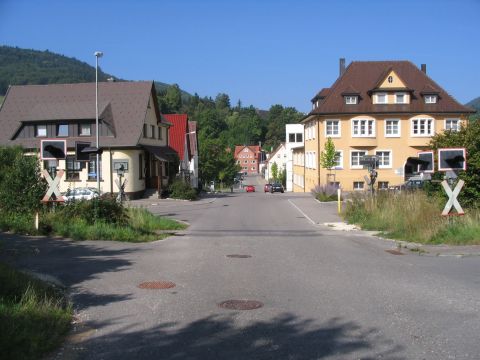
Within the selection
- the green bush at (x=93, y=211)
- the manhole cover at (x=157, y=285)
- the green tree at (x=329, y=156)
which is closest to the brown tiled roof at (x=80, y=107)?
the green tree at (x=329, y=156)

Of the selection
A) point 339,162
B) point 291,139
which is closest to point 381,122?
point 339,162

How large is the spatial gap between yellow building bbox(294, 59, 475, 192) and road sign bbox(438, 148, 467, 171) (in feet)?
136

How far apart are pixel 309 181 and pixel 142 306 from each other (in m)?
58.7

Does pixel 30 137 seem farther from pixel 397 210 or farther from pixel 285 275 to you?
pixel 285 275

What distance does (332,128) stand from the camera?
192 ft

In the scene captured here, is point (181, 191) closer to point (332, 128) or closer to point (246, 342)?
point (332, 128)

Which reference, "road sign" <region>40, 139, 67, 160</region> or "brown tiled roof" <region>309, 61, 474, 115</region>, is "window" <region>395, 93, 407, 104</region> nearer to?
"brown tiled roof" <region>309, 61, 474, 115</region>

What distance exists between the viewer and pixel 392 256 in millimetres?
13875

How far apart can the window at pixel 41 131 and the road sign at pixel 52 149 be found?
30367 mm

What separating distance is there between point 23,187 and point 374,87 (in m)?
45.5

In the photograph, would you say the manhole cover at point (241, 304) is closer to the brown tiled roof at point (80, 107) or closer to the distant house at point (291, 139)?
the brown tiled roof at point (80, 107)

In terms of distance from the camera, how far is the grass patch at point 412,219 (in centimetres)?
1554

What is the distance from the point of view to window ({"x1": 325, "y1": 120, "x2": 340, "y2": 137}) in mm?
58438

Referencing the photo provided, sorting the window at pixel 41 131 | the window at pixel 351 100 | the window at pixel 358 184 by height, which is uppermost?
the window at pixel 351 100
